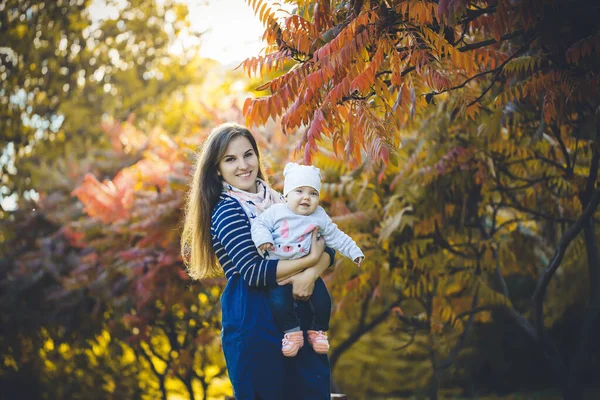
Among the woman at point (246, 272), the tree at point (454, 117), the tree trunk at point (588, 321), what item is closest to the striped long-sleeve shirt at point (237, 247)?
the woman at point (246, 272)

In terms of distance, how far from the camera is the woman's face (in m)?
3.56

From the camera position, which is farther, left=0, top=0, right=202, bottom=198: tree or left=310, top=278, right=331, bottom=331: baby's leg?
left=0, top=0, right=202, bottom=198: tree

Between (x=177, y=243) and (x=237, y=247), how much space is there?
155 inches

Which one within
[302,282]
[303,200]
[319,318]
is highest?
[303,200]

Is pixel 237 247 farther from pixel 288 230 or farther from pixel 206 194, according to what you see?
pixel 206 194

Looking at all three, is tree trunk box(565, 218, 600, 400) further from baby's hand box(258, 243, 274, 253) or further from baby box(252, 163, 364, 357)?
baby's hand box(258, 243, 274, 253)

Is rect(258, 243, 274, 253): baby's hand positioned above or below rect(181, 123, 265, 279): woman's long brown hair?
below

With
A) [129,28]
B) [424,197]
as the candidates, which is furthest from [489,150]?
[129,28]

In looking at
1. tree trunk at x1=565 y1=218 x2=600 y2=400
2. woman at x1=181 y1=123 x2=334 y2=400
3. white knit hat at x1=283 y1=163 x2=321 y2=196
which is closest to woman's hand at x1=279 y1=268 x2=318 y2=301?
woman at x1=181 y1=123 x2=334 y2=400

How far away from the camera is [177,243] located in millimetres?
7074

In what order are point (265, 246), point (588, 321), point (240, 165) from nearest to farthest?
point (265, 246) → point (240, 165) → point (588, 321)

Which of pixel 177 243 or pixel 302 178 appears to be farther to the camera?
pixel 177 243

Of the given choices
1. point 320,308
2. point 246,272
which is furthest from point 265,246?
point 320,308

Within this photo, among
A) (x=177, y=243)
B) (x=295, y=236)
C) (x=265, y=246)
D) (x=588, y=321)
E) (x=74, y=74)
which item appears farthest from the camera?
(x=74, y=74)
